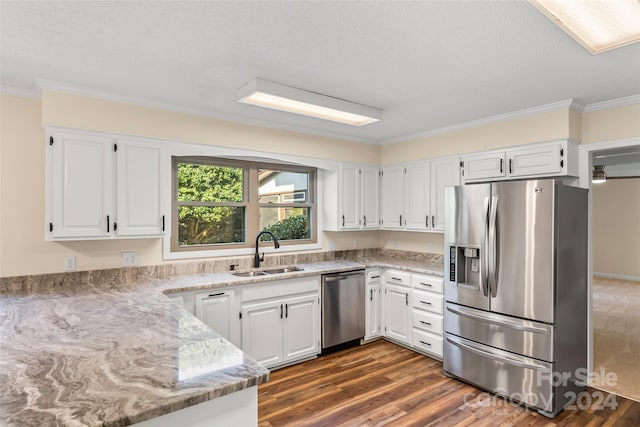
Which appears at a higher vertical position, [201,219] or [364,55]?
[364,55]

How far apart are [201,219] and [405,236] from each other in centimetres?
262

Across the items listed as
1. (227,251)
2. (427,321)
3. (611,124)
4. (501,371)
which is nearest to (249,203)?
(227,251)

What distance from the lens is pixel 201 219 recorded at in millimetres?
3613

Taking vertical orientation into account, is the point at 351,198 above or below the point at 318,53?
below

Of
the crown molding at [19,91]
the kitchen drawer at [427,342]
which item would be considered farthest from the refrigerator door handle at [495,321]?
the crown molding at [19,91]

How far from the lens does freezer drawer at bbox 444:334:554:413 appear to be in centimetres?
265

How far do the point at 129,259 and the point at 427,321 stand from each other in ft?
9.73

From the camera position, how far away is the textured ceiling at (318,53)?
1.69 metres

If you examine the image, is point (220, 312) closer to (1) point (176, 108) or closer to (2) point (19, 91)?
(1) point (176, 108)

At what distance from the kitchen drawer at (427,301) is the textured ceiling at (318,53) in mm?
1884

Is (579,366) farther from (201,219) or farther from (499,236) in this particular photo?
(201,219)

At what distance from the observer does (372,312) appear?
161 inches

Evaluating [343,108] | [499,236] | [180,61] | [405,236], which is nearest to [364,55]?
[343,108]

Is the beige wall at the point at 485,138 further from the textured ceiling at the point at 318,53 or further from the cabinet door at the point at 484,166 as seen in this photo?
the textured ceiling at the point at 318,53
